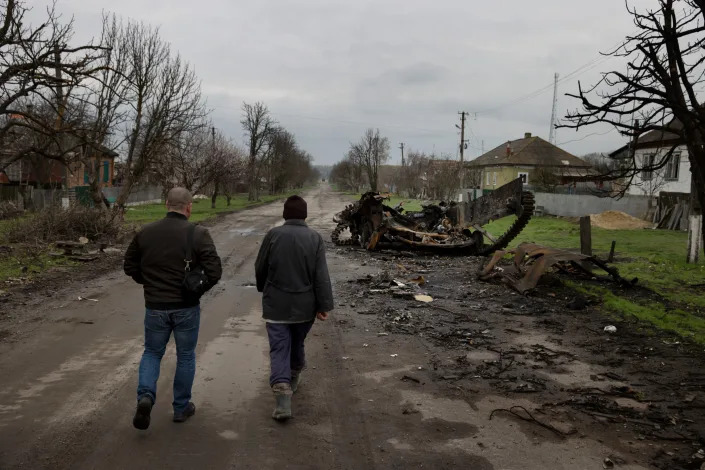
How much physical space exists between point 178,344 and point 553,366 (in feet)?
12.9

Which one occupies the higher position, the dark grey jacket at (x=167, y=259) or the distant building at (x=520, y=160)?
the distant building at (x=520, y=160)

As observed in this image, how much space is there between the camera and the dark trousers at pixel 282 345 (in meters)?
4.46

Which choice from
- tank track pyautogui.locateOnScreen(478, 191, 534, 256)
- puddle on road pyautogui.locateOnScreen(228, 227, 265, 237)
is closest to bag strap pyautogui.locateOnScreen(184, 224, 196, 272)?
tank track pyautogui.locateOnScreen(478, 191, 534, 256)

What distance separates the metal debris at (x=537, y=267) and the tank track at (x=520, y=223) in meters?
2.71

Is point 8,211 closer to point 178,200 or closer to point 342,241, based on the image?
point 342,241

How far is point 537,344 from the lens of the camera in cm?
689

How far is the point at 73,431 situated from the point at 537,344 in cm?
516

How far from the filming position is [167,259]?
4.23 meters

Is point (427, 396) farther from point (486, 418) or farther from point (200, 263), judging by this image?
point (200, 263)

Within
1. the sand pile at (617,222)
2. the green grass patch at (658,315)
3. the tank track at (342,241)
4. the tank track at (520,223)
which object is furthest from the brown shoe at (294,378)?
the sand pile at (617,222)

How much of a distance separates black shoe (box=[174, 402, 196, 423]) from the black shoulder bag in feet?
2.85

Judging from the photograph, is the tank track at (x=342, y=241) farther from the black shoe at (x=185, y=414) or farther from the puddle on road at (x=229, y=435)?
the puddle on road at (x=229, y=435)

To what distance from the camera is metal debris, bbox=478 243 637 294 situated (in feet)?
32.8

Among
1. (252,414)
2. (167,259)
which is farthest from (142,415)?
(167,259)
